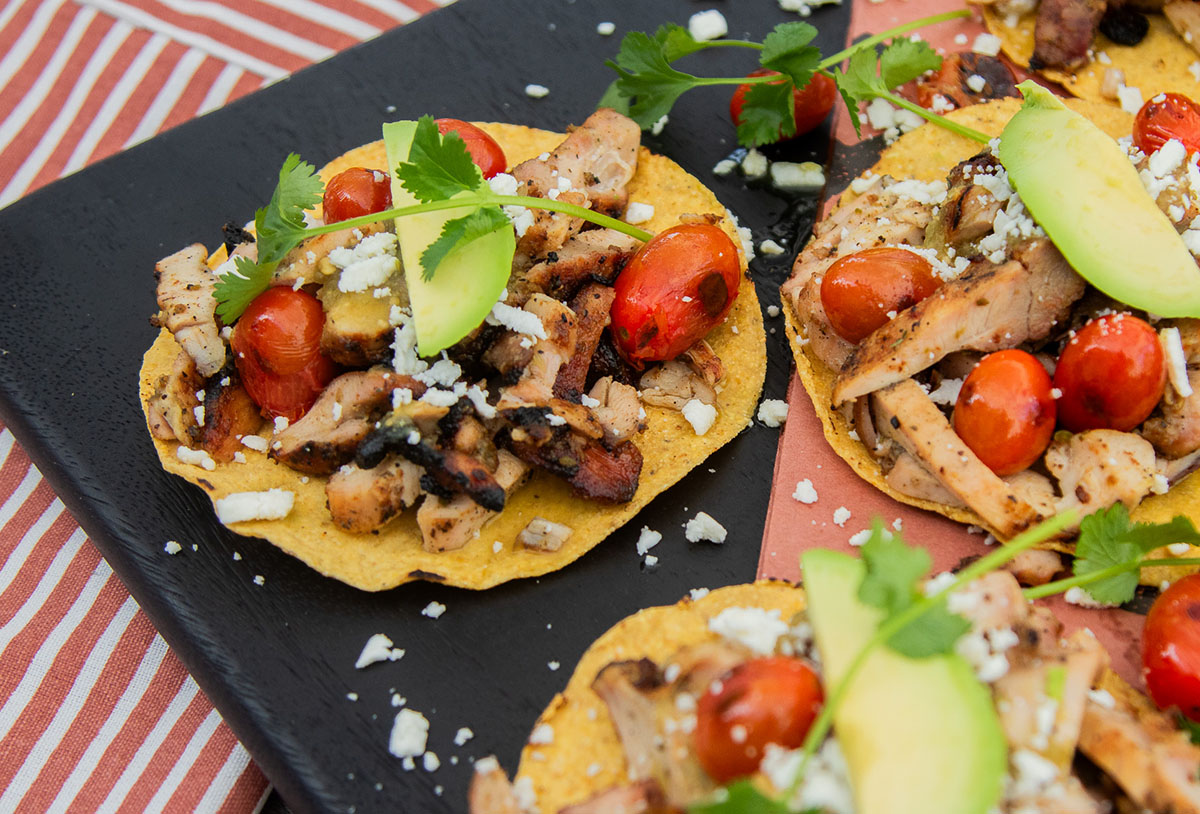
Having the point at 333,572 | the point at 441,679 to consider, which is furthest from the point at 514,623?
the point at 333,572

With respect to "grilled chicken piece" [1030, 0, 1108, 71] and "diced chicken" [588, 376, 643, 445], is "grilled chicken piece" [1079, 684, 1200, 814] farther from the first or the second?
"grilled chicken piece" [1030, 0, 1108, 71]

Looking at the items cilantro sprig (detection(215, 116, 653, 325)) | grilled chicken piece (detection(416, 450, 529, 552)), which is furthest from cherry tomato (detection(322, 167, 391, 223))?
grilled chicken piece (detection(416, 450, 529, 552))

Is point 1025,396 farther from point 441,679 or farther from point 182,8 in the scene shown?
point 182,8

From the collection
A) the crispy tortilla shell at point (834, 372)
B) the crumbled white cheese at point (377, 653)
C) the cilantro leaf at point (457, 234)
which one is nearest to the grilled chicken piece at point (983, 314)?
the crispy tortilla shell at point (834, 372)

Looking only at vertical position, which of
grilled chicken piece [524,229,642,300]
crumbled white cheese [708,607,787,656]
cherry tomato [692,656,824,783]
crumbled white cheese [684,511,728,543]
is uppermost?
grilled chicken piece [524,229,642,300]

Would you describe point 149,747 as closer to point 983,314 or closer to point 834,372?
point 834,372
